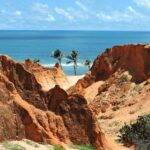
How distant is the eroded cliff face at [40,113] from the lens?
1077 inches

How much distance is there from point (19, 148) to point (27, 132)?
1923 mm

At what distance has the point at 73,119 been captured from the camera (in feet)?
98.6

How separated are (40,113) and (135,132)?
9.31 metres

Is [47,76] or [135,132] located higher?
[135,132]

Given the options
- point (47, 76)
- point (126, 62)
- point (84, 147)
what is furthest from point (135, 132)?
point (47, 76)

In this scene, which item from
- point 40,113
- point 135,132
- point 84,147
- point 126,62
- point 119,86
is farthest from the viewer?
point 126,62

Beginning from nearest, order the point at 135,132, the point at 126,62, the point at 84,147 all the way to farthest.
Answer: the point at 84,147 → the point at 135,132 → the point at 126,62

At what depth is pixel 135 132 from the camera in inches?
1420

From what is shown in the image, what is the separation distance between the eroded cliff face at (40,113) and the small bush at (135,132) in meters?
4.42

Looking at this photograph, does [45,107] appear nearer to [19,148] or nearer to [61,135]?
[61,135]

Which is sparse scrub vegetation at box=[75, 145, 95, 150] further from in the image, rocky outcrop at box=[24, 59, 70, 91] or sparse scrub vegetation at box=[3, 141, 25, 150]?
rocky outcrop at box=[24, 59, 70, 91]

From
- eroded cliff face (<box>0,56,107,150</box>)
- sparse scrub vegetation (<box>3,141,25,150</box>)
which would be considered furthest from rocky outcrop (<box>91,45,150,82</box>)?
sparse scrub vegetation (<box>3,141,25,150</box>)

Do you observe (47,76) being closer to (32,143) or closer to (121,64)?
(121,64)

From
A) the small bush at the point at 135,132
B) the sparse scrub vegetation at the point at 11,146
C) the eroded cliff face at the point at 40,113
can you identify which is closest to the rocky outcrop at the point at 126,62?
the small bush at the point at 135,132
